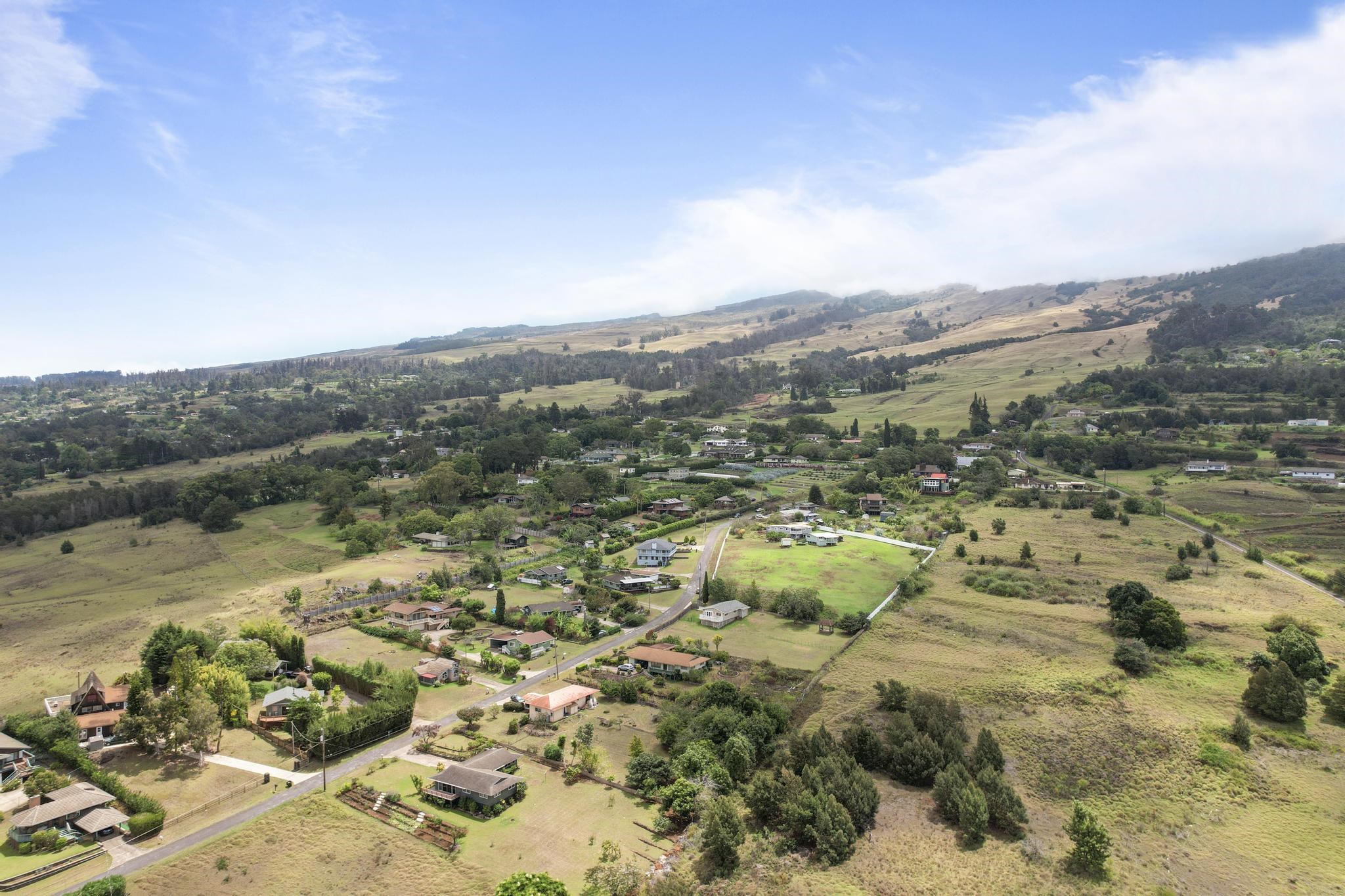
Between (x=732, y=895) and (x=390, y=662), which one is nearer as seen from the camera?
(x=732, y=895)

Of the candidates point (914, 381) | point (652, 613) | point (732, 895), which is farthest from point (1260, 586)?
point (914, 381)

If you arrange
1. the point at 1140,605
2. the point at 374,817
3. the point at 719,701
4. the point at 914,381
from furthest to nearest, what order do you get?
the point at 914,381, the point at 1140,605, the point at 719,701, the point at 374,817

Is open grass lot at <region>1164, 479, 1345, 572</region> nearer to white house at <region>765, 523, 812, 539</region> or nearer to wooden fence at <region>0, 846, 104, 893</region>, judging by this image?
white house at <region>765, 523, 812, 539</region>

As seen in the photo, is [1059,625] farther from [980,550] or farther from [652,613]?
[652,613]

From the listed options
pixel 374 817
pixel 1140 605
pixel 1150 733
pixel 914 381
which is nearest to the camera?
pixel 374 817

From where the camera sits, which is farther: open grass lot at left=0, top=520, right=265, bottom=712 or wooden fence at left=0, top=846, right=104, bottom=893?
open grass lot at left=0, top=520, right=265, bottom=712

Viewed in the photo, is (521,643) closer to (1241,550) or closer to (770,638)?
(770,638)

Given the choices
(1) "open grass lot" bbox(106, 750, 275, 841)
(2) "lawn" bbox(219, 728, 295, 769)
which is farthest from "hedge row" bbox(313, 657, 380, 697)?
(1) "open grass lot" bbox(106, 750, 275, 841)
